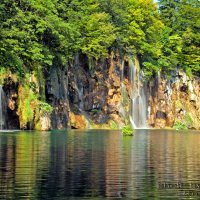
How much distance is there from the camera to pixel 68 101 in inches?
3196

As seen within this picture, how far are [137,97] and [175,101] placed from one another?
1101 centimetres

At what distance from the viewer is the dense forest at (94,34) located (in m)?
64.8

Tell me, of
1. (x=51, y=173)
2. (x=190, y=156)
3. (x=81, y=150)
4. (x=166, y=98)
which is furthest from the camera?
(x=166, y=98)

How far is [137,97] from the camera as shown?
9581 cm

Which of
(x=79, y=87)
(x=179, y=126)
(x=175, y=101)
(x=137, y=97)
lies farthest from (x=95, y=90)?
(x=175, y=101)

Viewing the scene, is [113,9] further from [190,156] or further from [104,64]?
[190,156]

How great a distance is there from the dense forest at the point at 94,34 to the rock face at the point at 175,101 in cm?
218

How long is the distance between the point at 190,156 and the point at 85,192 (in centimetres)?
1475

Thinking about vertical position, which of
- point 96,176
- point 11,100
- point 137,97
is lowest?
point 96,176

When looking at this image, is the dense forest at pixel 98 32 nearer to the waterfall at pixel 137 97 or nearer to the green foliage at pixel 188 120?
the waterfall at pixel 137 97

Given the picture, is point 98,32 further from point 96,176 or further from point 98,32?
point 96,176

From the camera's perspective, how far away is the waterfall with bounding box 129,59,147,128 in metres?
93.6

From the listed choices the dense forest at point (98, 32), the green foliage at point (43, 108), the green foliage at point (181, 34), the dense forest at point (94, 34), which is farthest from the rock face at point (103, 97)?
the green foliage at point (181, 34)

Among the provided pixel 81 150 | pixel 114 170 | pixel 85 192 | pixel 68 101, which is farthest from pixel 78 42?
pixel 85 192
